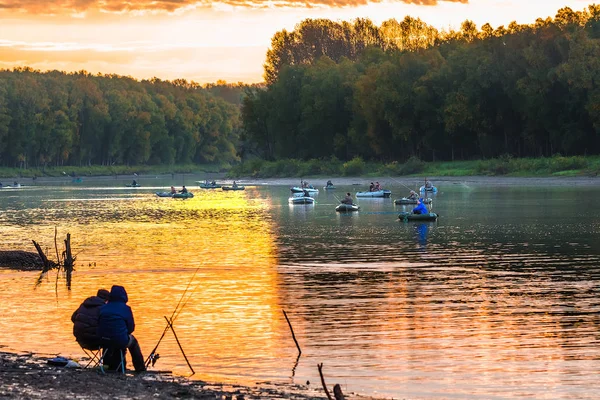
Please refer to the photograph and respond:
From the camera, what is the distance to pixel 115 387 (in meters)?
18.5

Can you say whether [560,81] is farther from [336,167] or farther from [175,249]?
[175,249]

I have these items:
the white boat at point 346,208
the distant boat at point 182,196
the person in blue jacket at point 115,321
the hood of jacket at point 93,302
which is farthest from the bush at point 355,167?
the person in blue jacket at point 115,321

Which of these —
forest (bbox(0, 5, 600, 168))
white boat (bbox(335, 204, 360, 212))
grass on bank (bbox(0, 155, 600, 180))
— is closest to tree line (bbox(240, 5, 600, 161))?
forest (bbox(0, 5, 600, 168))

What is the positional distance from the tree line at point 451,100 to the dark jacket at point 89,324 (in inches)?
4107

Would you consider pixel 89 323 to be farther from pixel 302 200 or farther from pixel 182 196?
pixel 182 196

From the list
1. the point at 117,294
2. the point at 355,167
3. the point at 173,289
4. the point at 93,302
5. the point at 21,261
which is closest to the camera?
the point at 117,294

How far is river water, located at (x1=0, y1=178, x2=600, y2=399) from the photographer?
2158 centimetres

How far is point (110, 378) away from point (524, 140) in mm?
119193

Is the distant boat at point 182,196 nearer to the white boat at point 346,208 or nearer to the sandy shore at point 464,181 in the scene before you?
the sandy shore at point 464,181

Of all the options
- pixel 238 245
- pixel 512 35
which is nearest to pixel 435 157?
pixel 512 35

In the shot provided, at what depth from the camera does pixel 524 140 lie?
133875 millimetres

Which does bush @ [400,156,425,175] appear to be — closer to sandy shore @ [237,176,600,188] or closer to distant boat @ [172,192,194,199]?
sandy shore @ [237,176,600,188]

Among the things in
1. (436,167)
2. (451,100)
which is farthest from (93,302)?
(436,167)

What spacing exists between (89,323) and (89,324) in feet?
0.08
